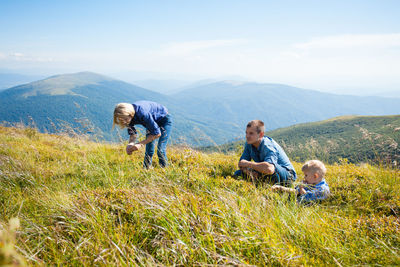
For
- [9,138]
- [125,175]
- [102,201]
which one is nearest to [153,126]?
[125,175]

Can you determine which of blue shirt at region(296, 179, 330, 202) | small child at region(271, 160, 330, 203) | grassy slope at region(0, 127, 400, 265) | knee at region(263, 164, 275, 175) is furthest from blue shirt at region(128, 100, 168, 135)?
blue shirt at region(296, 179, 330, 202)

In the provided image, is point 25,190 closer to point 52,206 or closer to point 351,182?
point 52,206

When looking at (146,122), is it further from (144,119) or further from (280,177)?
(280,177)

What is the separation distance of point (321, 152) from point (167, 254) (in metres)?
6.06

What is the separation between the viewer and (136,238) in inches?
99.0

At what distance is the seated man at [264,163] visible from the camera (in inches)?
181

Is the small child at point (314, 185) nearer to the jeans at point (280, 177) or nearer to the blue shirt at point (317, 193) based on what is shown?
the blue shirt at point (317, 193)

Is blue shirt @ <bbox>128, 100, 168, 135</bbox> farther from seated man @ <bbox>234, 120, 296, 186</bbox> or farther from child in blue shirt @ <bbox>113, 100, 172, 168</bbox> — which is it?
seated man @ <bbox>234, 120, 296, 186</bbox>

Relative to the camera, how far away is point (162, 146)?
19.2ft

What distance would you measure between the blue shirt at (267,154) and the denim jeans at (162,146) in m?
2.11

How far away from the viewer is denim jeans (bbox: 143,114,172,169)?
5.68m

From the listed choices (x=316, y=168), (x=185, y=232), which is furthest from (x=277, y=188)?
(x=185, y=232)

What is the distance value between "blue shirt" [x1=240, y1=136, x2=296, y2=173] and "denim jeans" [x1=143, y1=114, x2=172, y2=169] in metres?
2.11

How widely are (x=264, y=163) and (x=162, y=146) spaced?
106 inches
